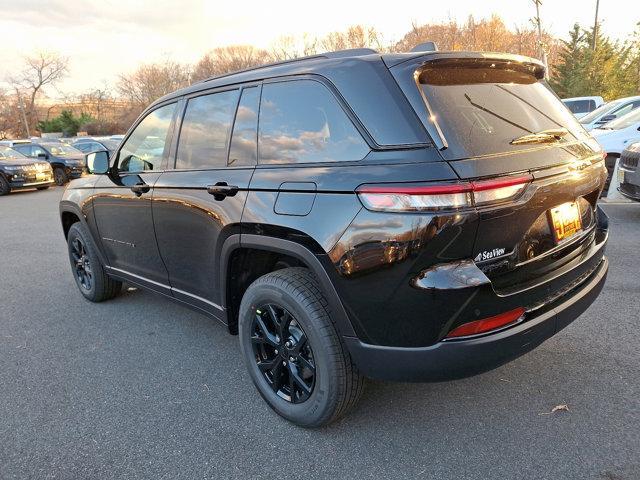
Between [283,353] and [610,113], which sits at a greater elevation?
[610,113]

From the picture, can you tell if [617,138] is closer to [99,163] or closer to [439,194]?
[439,194]

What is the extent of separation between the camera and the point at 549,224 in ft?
7.22

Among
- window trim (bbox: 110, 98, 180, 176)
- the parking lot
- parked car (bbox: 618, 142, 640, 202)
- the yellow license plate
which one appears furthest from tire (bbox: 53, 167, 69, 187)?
the yellow license plate

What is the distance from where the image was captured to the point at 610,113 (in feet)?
33.8

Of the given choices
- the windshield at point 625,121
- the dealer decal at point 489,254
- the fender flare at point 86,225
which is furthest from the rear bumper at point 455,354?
the windshield at point 625,121

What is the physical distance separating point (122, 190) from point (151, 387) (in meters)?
1.55

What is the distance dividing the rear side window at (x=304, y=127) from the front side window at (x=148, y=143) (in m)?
1.09

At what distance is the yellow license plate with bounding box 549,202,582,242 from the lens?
2.24m

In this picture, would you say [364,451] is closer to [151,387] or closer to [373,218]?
[373,218]

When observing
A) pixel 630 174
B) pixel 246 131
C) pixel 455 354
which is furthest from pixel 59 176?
pixel 455 354

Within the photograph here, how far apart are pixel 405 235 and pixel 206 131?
172 centimetres

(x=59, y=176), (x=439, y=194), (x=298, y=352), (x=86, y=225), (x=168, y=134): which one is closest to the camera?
(x=439, y=194)

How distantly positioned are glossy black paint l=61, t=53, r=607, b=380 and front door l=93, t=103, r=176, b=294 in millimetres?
888

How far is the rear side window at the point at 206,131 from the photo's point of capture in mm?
2906
